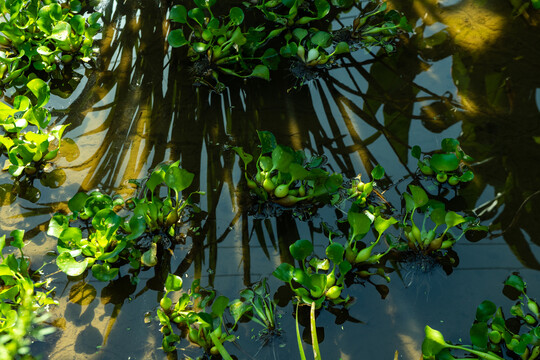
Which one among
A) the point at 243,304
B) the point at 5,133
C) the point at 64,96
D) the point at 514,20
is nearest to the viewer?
the point at 243,304

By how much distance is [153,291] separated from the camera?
1.64 meters

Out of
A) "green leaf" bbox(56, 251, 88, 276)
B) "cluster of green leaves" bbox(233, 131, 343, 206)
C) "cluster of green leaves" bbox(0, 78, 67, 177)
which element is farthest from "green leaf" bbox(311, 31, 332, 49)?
"green leaf" bbox(56, 251, 88, 276)

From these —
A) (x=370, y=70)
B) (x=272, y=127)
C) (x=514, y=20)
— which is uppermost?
(x=514, y=20)

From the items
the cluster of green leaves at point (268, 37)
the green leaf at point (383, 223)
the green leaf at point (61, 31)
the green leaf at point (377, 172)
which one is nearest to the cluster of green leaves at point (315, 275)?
the green leaf at point (383, 223)

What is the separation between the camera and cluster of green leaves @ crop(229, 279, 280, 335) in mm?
1527

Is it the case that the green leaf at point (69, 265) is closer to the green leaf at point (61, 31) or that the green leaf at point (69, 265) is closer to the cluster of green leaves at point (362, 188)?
the cluster of green leaves at point (362, 188)

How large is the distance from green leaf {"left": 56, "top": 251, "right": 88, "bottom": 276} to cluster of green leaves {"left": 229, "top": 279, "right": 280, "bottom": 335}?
445mm

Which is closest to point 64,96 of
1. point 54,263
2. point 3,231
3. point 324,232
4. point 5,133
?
point 5,133

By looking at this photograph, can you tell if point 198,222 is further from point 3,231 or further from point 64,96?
point 64,96

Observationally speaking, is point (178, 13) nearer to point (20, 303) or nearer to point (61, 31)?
point (61, 31)

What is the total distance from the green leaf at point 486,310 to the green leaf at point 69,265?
1.12 m

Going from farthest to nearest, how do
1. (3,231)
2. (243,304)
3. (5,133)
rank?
(5,133) → (3,231) → (243,304)

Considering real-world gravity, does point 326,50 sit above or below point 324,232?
above

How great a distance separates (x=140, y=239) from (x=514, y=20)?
1.91 meters
